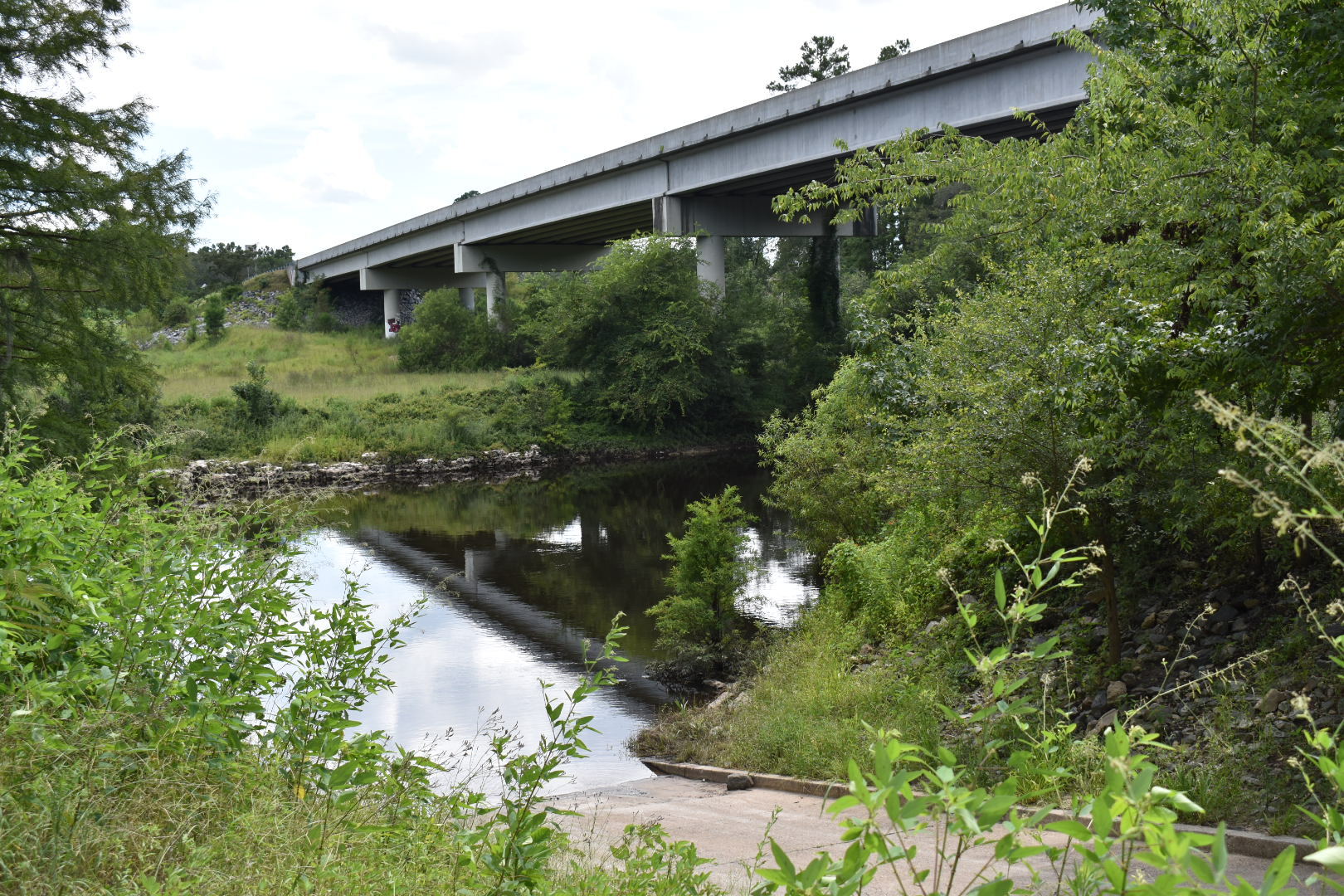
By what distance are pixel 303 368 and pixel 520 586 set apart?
3692 centimetres

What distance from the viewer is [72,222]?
14703mm

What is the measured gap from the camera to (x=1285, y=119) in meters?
6.31

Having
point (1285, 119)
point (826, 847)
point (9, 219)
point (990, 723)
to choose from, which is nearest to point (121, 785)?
point (990, 723)

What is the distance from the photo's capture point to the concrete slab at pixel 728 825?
16.9 ft

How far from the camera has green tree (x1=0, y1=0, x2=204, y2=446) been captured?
1414 centimetres

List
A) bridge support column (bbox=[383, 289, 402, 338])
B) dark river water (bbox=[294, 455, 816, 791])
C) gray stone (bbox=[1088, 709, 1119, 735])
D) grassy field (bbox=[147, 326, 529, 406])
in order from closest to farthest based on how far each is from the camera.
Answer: gray stone (bbox=[1088, 709, 1119, 735]), dark river water (bbox=[294, 455, 816, 791]), grassy field (bbox=[147, 326, 529, 406]), bridge support column (bbox=[383, 289, 402, 338])

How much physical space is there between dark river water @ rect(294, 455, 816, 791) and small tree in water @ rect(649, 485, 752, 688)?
21.8 inches

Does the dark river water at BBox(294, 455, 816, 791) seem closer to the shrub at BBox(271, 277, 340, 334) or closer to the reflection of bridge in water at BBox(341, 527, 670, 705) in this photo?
the reflection of bridge in water at BBox(341, 527, 670, 705)

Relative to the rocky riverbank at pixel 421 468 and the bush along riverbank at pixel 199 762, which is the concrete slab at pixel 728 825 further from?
the rocky riverbank at pixel 421 468

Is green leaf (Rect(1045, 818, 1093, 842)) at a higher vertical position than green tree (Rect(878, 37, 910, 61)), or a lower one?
lower

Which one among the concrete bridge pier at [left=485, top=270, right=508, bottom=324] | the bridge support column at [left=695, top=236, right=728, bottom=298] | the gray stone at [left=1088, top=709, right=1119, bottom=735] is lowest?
the gray stone at [left=1088, top=709, right=1119, bottom=735]

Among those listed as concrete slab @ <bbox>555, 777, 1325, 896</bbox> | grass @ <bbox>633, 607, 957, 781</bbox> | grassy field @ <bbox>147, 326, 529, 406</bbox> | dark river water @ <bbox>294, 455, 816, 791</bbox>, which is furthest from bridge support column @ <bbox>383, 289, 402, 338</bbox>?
concrete slab @ <bbox>555, 777, 1325, 896</bbox>

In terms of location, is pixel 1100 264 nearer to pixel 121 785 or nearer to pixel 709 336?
pixel 121 785

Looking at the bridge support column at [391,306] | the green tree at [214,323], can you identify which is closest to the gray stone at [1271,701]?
the green tree at [214,323]
